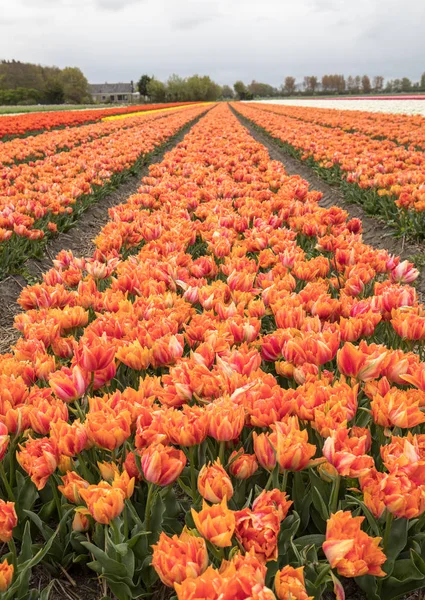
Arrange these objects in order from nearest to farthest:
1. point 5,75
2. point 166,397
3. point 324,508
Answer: point 324,508 < point 166,397 < point 5,75

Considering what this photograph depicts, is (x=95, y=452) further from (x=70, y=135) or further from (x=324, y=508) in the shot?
(x=70, y=135)

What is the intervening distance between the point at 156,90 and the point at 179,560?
96645 millimetres

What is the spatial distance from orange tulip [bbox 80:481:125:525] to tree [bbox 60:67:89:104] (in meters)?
95.6

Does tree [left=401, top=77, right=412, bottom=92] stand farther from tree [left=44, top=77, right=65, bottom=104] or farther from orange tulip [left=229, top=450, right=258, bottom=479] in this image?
orange tulip [left=229, top=450, right=258, bottom=479]

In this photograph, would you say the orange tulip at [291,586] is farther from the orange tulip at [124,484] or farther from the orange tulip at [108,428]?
the orange tulip at [108,428]

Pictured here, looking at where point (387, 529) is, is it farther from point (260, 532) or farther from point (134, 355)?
point (134, 355)

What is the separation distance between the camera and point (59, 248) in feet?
24.6

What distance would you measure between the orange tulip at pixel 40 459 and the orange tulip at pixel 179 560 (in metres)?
0.55

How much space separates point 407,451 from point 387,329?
149cm

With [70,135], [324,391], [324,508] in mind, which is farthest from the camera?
[70,135]

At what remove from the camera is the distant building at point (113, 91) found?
415ft

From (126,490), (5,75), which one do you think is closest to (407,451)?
(126,490)

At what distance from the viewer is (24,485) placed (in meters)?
1.85

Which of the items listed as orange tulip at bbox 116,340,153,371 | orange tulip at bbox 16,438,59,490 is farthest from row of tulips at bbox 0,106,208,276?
orange tulip at bbox 16,438,59,490
